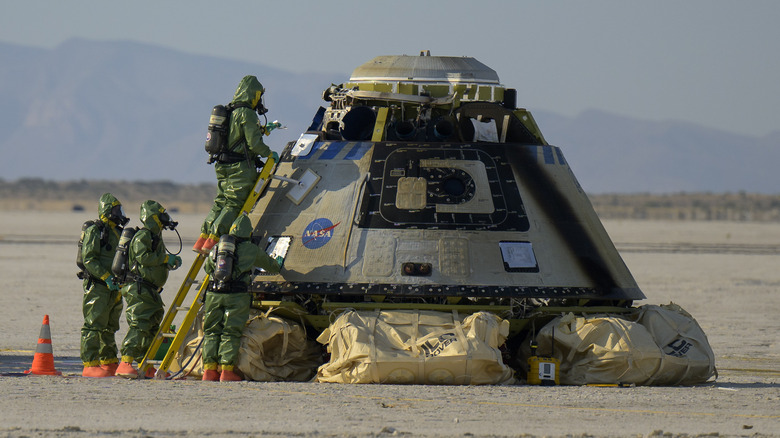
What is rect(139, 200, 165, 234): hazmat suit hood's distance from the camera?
1280cm

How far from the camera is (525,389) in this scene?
1146cm

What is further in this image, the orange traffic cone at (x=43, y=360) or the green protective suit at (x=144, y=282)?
the orange traffic cone at (x=43, y=360)

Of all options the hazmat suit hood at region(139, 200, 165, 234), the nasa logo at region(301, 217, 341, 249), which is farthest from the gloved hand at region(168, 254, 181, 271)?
the nasa logo at region(301, 217, 341, 249)

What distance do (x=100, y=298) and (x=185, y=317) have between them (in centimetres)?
157

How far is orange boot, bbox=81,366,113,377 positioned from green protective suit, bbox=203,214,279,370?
5.58 feet

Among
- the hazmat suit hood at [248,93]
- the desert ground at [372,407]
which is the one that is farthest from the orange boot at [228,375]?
the hazmat suit hood at [248,93]

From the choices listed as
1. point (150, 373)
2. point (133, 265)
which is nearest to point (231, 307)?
point (150, 373)

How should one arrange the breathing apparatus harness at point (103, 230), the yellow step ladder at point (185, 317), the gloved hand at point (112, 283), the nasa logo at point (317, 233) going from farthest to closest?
the breathing apparatus harness at point (103, 230) → the gloved hand at point (112, 283) → the nasa logo at point (317, 233) → the yellow step ladder at point (185, 317)

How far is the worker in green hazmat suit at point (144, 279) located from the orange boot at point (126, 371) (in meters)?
0.18

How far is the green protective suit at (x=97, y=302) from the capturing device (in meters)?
13.3

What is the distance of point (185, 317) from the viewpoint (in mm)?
12320

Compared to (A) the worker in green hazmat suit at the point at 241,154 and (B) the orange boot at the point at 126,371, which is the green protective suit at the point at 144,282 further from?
(A) the worker in green hazmat suit at the point at 241,154

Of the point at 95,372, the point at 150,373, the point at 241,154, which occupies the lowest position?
the point at 95,372

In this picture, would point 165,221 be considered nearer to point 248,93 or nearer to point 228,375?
point 248,93
